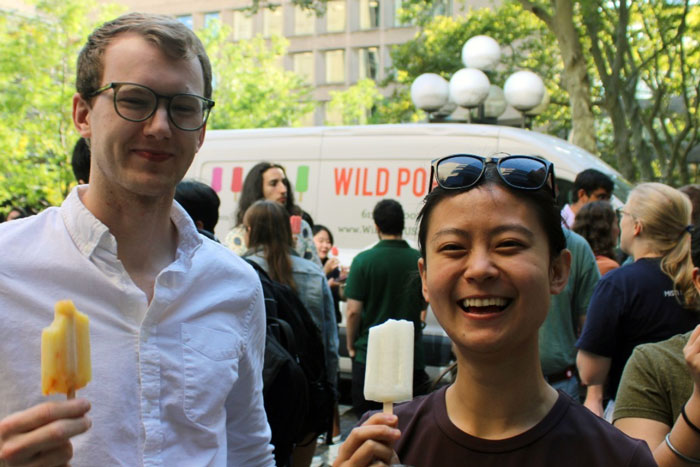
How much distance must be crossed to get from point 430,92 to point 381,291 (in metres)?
5.29

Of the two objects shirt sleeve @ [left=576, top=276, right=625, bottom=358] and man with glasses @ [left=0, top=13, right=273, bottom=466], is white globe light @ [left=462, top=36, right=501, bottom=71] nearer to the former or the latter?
shirt sleeve @ [left=576, top=276, right=625, bottom=358]

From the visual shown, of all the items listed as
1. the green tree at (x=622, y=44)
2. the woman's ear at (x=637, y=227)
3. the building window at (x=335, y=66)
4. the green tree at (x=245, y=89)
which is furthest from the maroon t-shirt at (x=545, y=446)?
the building window at (x=335, y=66)

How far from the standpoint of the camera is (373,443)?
1635 mm

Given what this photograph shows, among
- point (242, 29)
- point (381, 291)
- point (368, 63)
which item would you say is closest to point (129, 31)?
point (381, 291)

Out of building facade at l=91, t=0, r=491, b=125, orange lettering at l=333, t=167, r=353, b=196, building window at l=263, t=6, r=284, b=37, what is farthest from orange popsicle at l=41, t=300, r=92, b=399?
building window at l=263, t=6, r=284, b=37

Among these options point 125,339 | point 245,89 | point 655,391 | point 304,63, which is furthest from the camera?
point 304,63

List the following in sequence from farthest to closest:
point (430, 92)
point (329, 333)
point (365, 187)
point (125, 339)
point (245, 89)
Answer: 1. point (245, 89)
2. point (430, 92)
3. point (365, 187)
4. point (329, 333)
5. point (125, 339)

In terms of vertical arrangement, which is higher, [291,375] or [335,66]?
[335,66]

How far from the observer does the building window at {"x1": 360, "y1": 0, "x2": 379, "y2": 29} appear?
2067 inches

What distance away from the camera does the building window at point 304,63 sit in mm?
55200

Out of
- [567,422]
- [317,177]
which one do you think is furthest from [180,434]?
[317,177]

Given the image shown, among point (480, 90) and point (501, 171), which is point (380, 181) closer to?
point (480, 90)

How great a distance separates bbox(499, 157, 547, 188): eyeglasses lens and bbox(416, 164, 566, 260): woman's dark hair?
0.6 inches

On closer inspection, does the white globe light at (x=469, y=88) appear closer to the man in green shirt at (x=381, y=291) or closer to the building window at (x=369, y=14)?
the man in green shirt at (x=381, y=291)
